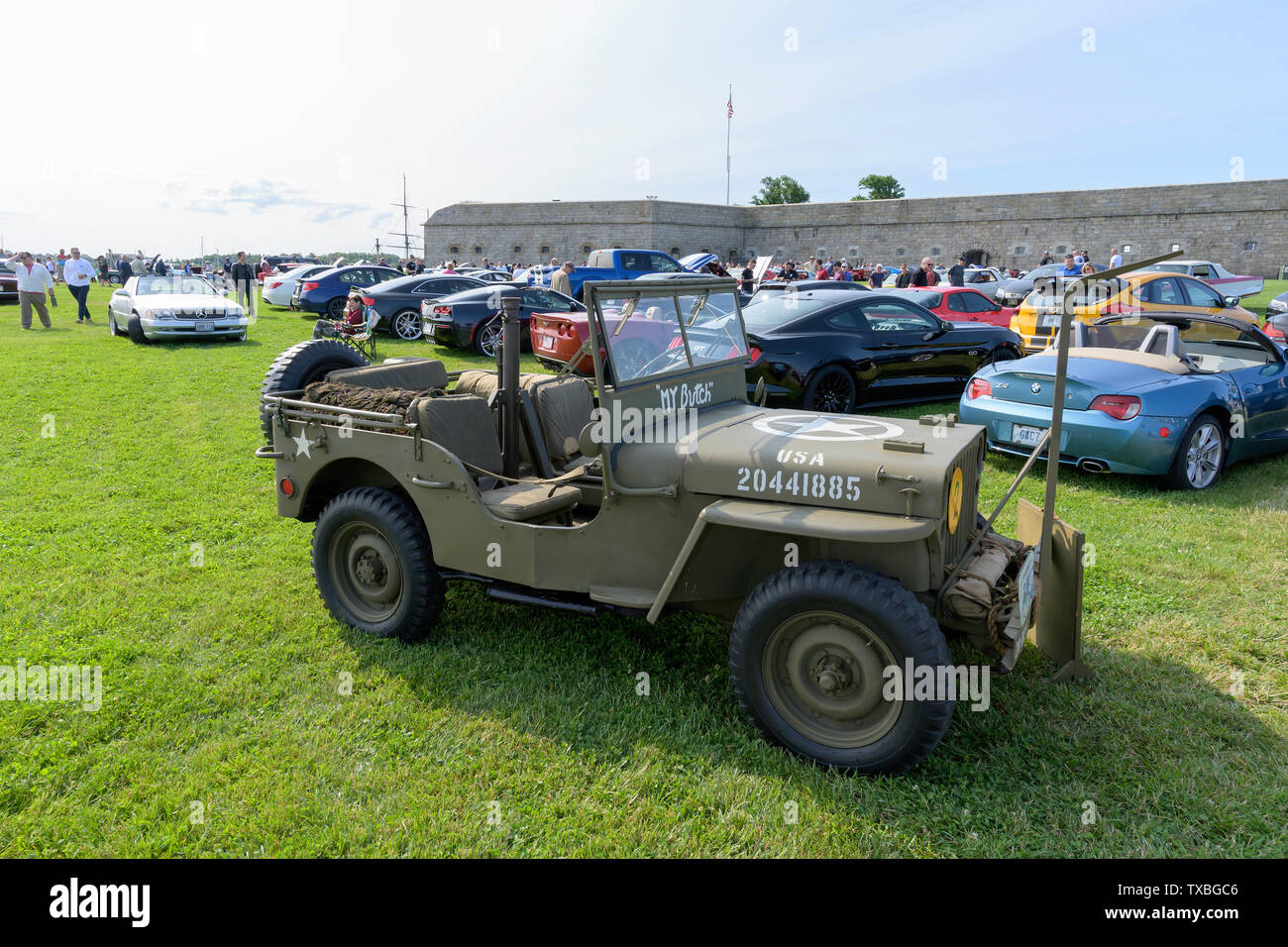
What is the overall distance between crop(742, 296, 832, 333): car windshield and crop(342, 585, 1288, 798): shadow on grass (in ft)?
18.0

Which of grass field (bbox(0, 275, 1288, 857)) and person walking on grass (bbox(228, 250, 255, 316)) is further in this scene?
person walking on grass (bbox(228, 250, 255, 316))

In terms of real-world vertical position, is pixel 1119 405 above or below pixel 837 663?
above

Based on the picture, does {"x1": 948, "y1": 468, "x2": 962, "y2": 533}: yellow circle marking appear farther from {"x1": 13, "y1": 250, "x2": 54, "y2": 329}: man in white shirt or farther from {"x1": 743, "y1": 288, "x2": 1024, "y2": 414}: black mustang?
{"x1": 13, "y1": 250, "x2": 54, "y2": 329}: man in white shirt

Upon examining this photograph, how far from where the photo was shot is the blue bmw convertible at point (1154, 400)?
21.7 ft

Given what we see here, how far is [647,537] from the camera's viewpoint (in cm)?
364

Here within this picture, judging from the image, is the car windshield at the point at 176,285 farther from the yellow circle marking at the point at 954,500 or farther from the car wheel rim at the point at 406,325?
the yellow circle marking at the point at 954,500

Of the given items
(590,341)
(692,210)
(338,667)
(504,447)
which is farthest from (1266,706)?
(692,210)

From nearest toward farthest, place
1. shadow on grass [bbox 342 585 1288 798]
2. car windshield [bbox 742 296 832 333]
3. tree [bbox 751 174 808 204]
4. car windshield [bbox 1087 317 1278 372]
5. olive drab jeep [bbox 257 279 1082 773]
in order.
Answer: olive drab jeep [bbox 257 279 1082 773] → shadow on grass [bbox 342 585 1288 798] → car windshield [bbox 1087 317 1278 372] → car windshield [bbox 742 296 832 333] → tree [bbox 751 174 808 204]

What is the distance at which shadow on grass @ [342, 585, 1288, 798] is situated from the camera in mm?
3359

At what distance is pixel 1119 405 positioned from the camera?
668cm

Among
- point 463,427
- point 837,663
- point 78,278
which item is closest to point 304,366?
point 463,427

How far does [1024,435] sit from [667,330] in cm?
427

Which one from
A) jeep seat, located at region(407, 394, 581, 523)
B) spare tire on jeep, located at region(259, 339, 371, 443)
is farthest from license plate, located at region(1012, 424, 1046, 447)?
spare tire on jeep, located at region(259, 339, 371, 443)

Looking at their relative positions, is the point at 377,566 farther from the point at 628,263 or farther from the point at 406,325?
the point at 628,263
